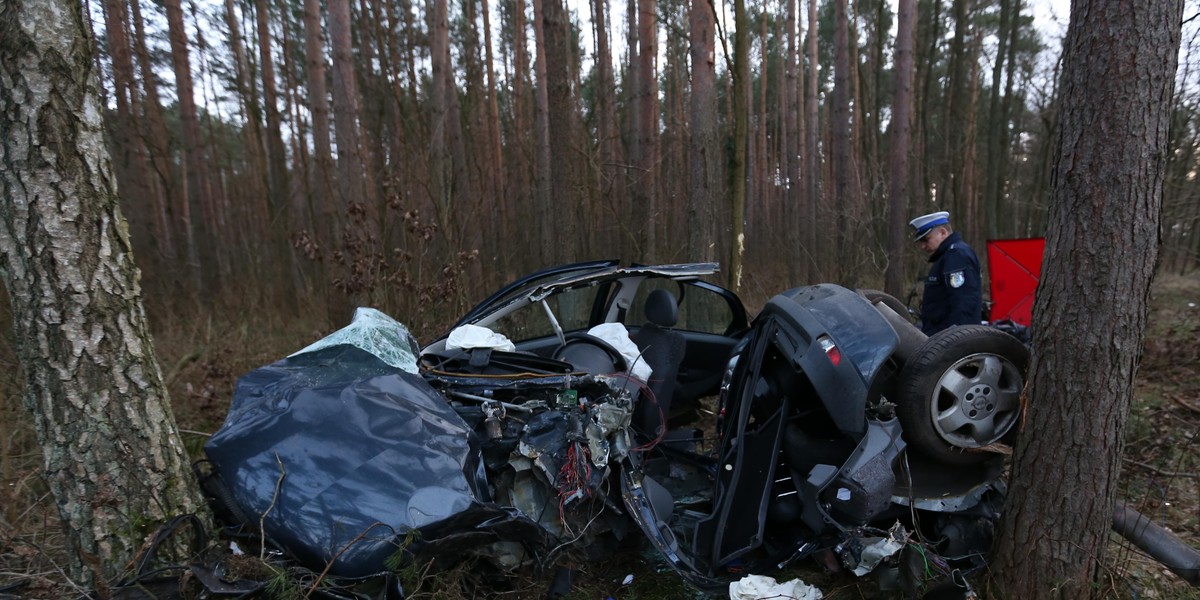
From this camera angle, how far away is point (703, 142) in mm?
7227

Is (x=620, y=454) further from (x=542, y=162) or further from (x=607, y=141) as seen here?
(x=607, y=141)

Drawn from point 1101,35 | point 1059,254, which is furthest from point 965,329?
point 1101,35

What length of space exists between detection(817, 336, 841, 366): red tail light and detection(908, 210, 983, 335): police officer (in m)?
2.60

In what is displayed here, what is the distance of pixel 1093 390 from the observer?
→ 8.13ft

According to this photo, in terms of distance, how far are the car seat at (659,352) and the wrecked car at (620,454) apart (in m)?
0.44

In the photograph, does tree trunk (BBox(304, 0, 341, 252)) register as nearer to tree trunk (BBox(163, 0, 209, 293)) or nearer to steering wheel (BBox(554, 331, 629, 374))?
tree trunk (BBox(163, 0, 209, 293))

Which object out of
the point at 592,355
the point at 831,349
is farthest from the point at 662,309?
the point at 831,349

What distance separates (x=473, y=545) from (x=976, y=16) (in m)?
22.0

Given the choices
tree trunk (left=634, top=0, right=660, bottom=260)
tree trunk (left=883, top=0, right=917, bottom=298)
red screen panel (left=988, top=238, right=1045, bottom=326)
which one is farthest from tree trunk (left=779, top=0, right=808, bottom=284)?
red screen panel (left=988, top=238, right=1045, bottom=326)

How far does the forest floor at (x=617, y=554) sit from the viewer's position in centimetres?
275

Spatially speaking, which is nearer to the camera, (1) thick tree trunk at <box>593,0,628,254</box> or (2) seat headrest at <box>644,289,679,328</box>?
(2) seat headrest at <box>644,289,679,328</box>

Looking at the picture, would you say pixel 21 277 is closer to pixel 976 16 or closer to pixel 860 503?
pixel 860 503

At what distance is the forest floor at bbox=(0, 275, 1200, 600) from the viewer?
108 inches

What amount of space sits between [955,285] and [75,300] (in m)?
5.35
